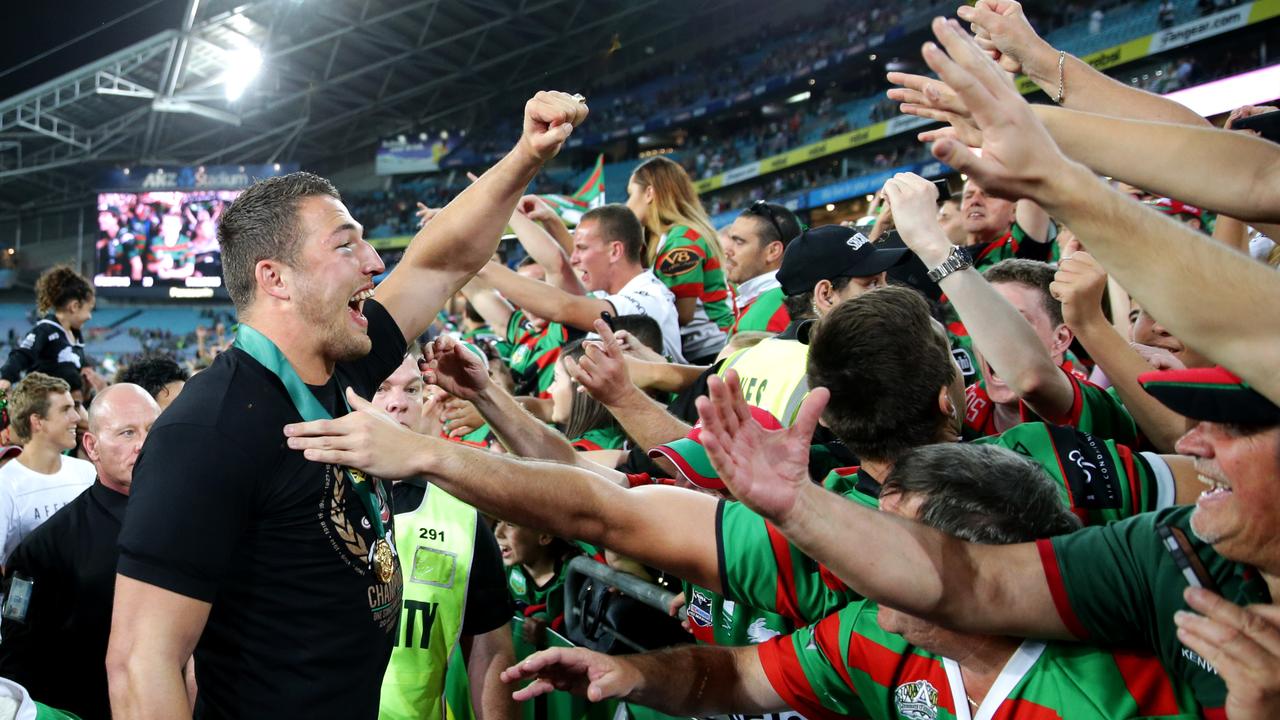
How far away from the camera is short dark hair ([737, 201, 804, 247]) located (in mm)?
4898

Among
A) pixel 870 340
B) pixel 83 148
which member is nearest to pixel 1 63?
pixel 83 148

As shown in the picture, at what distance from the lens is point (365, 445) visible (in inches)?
76.1

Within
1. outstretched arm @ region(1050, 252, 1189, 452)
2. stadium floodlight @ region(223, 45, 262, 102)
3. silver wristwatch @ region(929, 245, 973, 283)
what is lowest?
outstretched arm @ region(1050, 252, 1189, 452)

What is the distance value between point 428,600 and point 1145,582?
2.28 meters

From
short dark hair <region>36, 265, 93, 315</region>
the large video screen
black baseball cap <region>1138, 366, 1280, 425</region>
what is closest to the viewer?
black baseball cap <region>1138, 366, 1280, 425</region>

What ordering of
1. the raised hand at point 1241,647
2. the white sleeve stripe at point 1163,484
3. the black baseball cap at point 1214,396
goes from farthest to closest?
1. the white sleeve stripe at point 1163,484
2. the black baseball cap at point 1214,396
3. the raised hand at point 1241,647

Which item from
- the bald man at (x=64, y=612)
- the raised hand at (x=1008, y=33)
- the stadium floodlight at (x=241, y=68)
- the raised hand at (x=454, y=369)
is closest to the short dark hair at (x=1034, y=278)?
the raised hand at (x=1008, y=33)

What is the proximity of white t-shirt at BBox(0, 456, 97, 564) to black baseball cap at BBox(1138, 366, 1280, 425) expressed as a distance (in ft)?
15.6

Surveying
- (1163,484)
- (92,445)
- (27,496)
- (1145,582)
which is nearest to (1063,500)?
(1163,484)

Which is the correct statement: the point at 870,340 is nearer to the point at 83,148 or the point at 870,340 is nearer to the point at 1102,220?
the point at 1102,220

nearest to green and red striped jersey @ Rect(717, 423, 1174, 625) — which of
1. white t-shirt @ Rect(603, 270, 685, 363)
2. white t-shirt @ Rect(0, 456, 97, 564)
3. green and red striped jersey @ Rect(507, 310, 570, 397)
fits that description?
white t-shirt @ Rect(603, 270, 685, 363)

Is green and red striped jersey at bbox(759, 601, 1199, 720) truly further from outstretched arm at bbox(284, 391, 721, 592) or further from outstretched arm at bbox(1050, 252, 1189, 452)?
outstretched arm at bbox(1050, 252, 1189, 452)

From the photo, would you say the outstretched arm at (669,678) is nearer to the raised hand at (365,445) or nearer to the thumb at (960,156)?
the raised hand at (365,445)

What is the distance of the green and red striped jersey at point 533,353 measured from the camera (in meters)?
5.40
